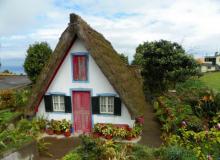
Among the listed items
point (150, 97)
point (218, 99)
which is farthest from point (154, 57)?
point (218, 99)

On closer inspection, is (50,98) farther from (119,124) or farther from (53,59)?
(119,124)

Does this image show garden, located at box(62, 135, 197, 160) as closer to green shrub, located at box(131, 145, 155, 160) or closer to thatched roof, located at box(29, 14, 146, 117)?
green shrub, located at box(131, 145, 155, 160)

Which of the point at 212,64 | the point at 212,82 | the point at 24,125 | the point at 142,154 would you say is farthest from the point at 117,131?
the point at 212,64

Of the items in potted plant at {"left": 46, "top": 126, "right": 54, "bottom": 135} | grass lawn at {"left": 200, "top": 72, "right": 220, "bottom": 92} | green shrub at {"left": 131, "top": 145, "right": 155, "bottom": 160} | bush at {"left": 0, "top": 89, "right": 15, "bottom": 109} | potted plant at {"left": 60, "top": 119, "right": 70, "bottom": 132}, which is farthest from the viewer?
grass lawn at {"left": 200, "top": 72, "right": 220, "bottom": 92}

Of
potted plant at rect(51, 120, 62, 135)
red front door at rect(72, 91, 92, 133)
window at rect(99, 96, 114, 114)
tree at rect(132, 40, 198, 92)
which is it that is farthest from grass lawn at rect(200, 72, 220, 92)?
potted plant at rect(51, 120, 62, 135)

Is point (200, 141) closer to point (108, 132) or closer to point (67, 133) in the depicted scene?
point (108, 132)

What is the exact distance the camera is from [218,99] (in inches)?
495

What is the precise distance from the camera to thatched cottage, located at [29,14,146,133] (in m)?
12.4

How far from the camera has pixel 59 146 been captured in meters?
11.8

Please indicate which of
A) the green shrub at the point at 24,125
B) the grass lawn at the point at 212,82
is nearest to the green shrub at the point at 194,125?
the green shrub at the point at 24,125

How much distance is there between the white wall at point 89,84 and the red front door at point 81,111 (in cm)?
32

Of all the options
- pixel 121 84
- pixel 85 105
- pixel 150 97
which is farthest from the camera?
pixel 150 97

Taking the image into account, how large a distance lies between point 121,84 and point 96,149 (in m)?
4.70

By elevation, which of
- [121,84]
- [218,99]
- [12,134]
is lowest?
[12,134]
